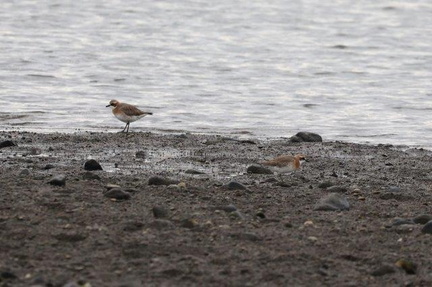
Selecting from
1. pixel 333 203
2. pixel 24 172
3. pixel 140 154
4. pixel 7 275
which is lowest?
pixel 140 154

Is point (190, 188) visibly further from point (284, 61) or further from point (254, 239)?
point (284, 61)

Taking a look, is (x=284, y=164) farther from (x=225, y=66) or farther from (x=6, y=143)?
(x=225, y=66)

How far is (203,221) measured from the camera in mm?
10820

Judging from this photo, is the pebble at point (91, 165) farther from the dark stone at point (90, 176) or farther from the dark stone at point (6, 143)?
the dark stone at point (6, 143)

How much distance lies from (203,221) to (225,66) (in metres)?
19.3

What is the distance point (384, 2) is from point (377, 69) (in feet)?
61.9

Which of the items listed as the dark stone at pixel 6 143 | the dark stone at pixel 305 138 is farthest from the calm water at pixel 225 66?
the dark stone at pixel 6 143

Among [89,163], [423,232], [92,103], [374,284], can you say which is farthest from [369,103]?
[374,284]

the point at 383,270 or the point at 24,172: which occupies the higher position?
the point at 383,270

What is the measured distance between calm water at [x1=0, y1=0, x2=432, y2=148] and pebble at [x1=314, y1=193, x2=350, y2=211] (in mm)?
6919

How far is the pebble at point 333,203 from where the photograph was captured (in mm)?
11891

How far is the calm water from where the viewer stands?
829 inches

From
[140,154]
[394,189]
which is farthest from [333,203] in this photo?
[140,154]

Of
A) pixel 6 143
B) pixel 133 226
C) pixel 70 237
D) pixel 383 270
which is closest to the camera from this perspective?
pixel 383 270
